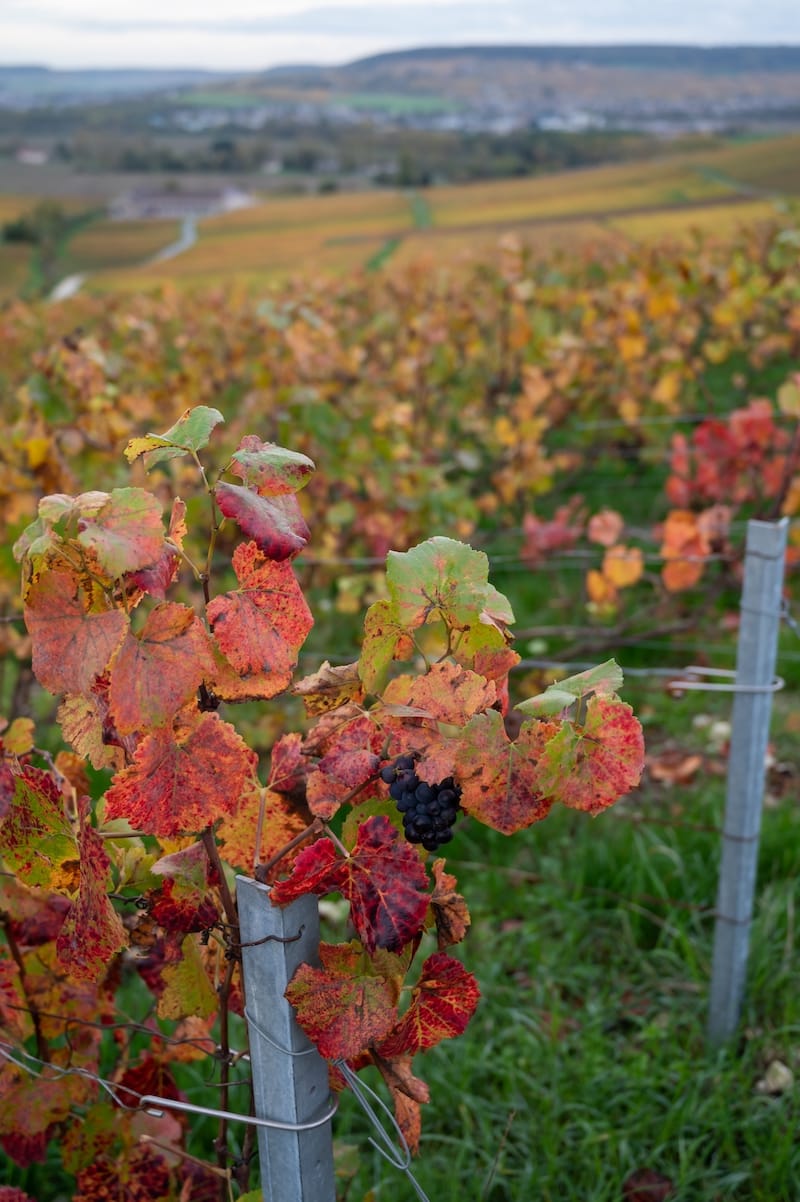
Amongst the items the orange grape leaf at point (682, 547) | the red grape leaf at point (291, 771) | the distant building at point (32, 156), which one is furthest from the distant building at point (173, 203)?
the red grape leaf at point (291, 771)

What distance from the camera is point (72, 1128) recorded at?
4.07 ft

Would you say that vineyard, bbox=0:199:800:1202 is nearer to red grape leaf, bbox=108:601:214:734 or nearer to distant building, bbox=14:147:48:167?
red grape leaf, bbox=108:601:214:734

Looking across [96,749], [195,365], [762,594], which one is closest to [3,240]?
[195,365]

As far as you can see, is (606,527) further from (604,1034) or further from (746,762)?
(604,1034)

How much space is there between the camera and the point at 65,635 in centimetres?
72

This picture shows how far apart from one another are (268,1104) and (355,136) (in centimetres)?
1085

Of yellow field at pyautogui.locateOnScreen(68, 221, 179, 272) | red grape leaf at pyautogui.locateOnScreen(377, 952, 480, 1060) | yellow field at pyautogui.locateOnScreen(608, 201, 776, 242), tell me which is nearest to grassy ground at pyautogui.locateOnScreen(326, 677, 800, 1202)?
red grape leaf at pyautogui.locateOnScreen(377, 952, 480, 1060)

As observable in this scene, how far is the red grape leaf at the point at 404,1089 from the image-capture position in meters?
0.91

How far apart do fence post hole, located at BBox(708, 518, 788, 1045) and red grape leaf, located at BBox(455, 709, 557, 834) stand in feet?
3.57

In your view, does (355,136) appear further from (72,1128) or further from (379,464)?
(72,1128)

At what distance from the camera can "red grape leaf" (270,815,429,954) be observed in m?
0.79

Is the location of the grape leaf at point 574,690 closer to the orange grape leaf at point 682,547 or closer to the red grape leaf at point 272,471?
the red grape leaf at point 272,471

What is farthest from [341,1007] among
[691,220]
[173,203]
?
[691,220]

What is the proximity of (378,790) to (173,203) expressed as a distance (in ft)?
27.2
